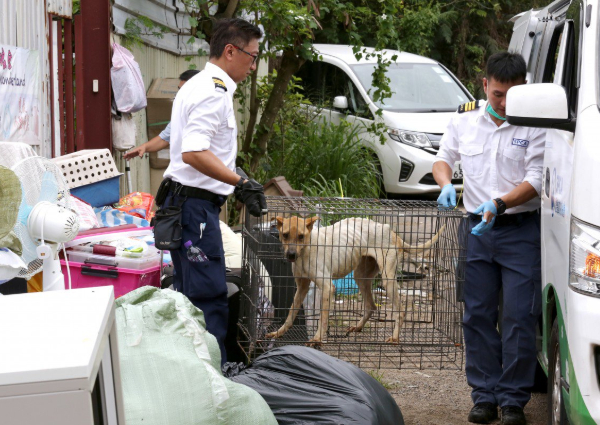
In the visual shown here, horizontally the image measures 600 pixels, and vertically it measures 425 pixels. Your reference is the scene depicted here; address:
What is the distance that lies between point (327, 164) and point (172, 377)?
7.51 meters

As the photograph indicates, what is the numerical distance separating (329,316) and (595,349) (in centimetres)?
228

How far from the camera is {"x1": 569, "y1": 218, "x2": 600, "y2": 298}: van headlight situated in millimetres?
2672

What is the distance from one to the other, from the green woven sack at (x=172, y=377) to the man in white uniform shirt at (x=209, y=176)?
1212 millimetres

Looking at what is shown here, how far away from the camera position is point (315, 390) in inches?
123

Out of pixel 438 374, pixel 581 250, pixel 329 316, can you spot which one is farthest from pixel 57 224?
pixel 438 374

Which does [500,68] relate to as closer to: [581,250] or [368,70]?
[581,250]

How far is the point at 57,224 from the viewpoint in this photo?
286 cm

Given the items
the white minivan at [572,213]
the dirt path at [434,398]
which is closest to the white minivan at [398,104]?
the dirt path at [434,398]

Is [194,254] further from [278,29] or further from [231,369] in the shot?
[278,29]

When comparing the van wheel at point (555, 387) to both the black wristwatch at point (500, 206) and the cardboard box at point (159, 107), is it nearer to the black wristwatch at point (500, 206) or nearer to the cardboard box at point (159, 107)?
the black wristwatch at point (500, 206)

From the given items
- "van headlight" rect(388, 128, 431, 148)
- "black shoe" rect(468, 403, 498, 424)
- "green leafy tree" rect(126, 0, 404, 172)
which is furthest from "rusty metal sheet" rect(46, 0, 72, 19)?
"van headlight" rect(388, 128, 431, 148)

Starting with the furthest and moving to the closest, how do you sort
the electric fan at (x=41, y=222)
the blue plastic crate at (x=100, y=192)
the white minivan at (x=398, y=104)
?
the white minivan at (x=398, y=104), the blue plastic crate at (x=100, y=192), the electric fan at (x=41, y=222)

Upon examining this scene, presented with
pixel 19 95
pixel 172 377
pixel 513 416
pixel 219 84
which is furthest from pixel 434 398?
pixel 19 95

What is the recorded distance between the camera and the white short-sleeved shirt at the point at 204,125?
4051mm
